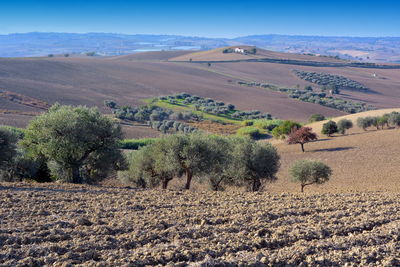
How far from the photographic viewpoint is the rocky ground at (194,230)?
31.1 ft

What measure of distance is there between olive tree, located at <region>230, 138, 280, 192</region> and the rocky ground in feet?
27.6

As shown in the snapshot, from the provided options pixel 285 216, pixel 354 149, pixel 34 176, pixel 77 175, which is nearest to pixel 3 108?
pixel 34 176

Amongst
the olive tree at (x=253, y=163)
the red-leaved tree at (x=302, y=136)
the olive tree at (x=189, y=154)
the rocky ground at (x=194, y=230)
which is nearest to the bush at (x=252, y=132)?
the red-leaved tree at (x=302, y=136)

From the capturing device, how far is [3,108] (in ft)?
212

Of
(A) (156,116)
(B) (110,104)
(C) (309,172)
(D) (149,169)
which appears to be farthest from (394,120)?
(B) (110,104)

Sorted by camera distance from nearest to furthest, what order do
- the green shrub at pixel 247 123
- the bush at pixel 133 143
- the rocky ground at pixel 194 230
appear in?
the rocky ground at pixel 194 230 < the bush at pixel 133 143 < the green shrub at pixel 247 123

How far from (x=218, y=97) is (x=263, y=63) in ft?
233

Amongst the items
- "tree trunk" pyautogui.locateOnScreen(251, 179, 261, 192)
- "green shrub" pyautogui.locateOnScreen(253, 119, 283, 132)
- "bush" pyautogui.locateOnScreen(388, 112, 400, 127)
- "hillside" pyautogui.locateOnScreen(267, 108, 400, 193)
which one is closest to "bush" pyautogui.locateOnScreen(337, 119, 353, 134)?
"hillside" pyautogui.locateOnScreen(267, 108, 400, 193)

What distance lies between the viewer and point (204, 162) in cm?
2461

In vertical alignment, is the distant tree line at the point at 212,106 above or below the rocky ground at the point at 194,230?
below

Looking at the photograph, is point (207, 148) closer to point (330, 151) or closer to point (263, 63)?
point (330, 151)

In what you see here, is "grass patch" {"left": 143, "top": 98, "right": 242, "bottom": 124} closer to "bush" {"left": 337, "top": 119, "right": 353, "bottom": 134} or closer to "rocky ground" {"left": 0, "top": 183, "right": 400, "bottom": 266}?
"bush" {"left": 337, "top": 119, "right": 353, "bottom": 134}

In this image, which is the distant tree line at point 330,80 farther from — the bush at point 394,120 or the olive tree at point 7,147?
the olive tree at point 7,147

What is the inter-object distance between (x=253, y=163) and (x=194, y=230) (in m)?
14.6
